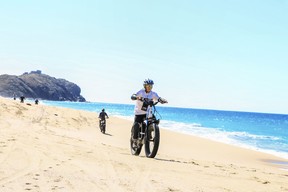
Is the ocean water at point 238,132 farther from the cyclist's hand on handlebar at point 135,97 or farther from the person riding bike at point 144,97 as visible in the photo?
the cyclist's hand on handlebar at point 135,97

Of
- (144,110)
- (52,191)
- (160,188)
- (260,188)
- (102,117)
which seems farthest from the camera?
(102,117)

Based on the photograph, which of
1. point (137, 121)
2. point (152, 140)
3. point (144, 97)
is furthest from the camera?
point (137, 121)

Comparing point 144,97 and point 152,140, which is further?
point 144,97

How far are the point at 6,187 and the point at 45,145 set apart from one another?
4753 mm

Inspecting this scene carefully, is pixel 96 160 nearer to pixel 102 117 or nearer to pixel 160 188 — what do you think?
pixel 160 188

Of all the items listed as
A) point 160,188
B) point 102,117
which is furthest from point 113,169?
point 102,117

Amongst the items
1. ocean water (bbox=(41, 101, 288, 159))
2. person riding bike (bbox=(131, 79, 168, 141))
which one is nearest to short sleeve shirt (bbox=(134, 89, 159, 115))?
person riding bike (bbox=(131, 79, 168, 141))

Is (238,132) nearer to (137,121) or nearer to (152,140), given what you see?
(137,121)

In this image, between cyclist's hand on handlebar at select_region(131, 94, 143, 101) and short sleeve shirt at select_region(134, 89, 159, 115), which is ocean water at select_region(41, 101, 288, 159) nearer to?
short sleeve shirt at select_region(134, 89, 159, 115)

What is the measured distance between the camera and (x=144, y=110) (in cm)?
1068

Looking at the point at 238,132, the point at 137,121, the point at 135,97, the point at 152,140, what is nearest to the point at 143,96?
the point at 135,97

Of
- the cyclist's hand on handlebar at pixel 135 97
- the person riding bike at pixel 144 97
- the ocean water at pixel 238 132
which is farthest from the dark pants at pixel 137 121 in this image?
the cyclist's hand on handlebar at pixel 135 97

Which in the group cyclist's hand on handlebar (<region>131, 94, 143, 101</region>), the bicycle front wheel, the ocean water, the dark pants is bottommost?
the ocean water

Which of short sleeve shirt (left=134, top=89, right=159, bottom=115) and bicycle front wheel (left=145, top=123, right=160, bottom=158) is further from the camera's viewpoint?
short sleeve shirt (left=134, top=89, right=159, bottom=115)
